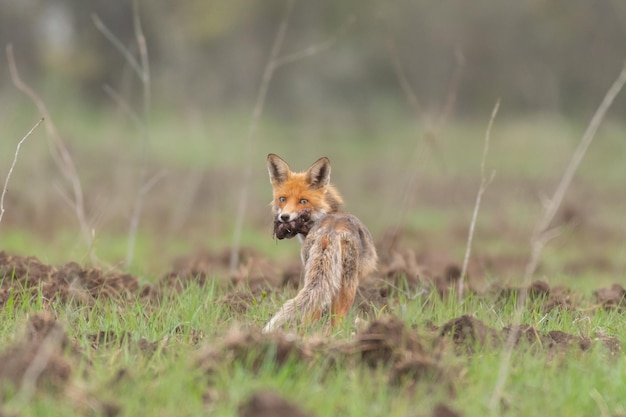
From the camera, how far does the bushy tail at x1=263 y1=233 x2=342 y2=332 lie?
5.75 metres

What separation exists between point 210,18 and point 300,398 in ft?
89.5

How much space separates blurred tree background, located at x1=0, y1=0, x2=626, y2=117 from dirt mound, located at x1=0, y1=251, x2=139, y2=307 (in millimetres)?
19348

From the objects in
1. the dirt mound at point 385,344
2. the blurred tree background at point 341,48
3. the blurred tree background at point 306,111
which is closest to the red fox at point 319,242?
the dirt mound at point 385,344

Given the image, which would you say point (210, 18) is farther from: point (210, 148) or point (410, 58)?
point (210, 148)

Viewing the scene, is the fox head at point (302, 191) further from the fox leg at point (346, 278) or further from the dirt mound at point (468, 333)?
the dirt mound at point (468, 333)

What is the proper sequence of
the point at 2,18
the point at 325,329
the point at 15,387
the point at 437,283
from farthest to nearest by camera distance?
the point at 2,18 → the point at 437,283 → the point at 325,329 → the point at 15,387

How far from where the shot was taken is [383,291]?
732cm

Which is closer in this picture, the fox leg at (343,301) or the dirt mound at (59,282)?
the fox leg at (343,301)

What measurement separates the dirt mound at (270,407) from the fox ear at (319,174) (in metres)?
2.86

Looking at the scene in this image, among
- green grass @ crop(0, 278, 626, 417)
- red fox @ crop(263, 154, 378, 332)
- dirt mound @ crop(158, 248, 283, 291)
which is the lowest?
dirt mound @ crop(158, 248, 283, 291)

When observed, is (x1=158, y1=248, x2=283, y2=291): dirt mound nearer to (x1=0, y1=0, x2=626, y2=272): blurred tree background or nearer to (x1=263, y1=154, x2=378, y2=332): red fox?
(x1=263, y1=154, x2=378, y2=332): red fox

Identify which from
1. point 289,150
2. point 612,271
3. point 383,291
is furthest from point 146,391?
point 289,150

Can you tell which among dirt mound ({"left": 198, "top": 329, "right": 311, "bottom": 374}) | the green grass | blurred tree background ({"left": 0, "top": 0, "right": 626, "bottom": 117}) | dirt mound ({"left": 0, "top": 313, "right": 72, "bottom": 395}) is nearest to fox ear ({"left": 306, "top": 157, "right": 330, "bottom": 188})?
the green grass

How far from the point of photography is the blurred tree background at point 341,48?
27859mm
